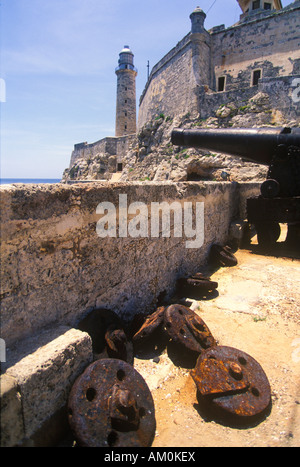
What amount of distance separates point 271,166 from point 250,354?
3.55 metres

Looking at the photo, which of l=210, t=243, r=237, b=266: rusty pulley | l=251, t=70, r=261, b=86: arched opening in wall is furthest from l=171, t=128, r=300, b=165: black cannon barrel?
l=251, t=70, r=261, b=86: arched opening in wall

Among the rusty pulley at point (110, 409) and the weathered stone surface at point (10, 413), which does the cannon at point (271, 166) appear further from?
the weathered stone surface at point (10, 413)

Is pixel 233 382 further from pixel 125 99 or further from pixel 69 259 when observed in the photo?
pixel 125 99

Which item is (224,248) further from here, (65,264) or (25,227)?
(25,227)

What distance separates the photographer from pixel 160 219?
3070 mm

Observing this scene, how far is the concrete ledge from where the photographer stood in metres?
1.33

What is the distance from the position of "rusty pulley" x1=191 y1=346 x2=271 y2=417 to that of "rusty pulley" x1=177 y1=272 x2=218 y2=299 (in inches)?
48.9

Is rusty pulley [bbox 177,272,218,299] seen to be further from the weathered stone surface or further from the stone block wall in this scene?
the stone block wall

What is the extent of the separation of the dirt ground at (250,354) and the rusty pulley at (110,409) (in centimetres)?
14

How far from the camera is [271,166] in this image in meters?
4.83

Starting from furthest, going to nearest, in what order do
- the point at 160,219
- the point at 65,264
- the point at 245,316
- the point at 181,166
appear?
the point at 181,166 → the point at 160,219 → the point at 245,316 → the point at 65,264

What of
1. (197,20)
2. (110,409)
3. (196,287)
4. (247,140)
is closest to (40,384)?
(110,409)
